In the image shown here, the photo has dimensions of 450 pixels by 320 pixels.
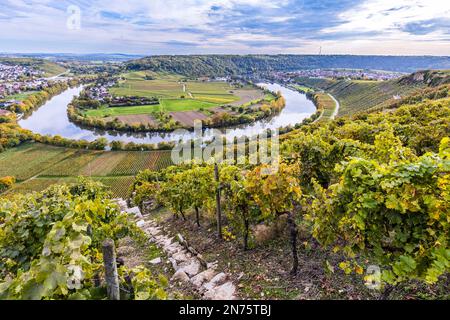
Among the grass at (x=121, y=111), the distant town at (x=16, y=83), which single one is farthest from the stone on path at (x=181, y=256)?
the distant town at (x=16, y=83)

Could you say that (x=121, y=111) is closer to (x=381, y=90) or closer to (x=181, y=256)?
(x=181, y=256)

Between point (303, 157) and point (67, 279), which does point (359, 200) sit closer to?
point (67, 279)

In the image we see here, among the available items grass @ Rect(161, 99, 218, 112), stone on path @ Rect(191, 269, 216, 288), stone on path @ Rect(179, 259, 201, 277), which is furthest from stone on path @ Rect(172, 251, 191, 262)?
grass @ Rect(161, 99, 218, 112)

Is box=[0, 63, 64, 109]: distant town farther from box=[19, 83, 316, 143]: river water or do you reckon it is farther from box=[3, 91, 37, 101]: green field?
box=[19, 83, 316, 143]: river water

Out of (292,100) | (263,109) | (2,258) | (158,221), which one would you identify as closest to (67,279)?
(2,258)

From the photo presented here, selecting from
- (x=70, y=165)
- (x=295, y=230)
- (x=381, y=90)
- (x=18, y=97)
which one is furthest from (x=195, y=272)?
(x=18, y=97)
